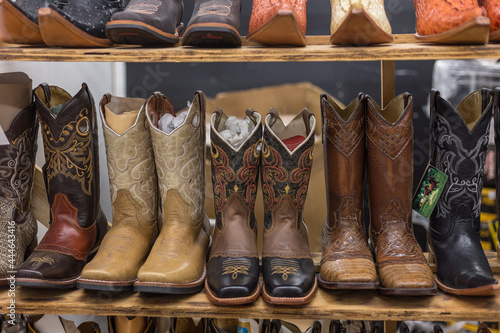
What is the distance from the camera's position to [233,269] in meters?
1.41

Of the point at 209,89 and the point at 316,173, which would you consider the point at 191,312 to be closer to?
the point at 316,173

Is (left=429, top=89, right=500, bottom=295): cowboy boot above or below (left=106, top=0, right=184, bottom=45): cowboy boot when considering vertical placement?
below

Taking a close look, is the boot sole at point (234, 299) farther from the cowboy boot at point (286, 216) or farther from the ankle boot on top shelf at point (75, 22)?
the ankle boot on top shelf at point (75, 22)

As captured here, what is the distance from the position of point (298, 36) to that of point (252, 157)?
40 centimetres

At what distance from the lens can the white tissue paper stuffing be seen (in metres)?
1.50

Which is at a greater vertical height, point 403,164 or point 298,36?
point 298,36

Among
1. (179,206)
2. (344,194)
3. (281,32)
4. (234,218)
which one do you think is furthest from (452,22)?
(179,206)

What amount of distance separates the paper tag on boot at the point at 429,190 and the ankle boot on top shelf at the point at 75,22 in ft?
3.73

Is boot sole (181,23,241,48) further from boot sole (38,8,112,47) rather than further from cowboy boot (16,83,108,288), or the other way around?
cowboy boot (16,83,108,288)

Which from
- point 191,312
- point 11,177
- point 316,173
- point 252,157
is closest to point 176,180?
point 252,157

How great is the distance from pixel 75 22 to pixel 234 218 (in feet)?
2.61

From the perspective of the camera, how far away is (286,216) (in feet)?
5.05

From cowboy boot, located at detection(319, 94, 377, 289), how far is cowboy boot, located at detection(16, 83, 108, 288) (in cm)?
80

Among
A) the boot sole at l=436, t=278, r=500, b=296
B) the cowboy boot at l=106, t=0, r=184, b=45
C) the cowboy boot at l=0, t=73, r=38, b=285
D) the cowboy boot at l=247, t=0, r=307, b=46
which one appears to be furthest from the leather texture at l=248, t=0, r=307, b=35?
the boot sole at l=436, t=278, r=500, b=296
